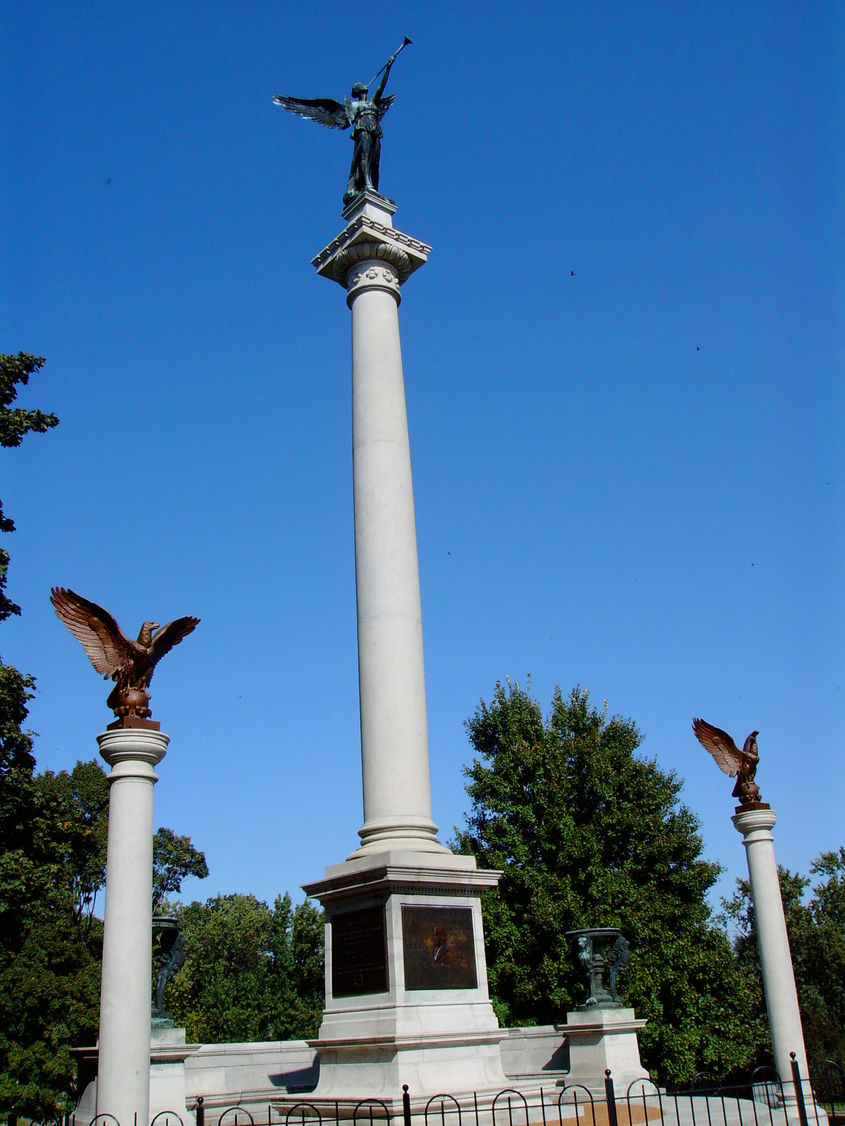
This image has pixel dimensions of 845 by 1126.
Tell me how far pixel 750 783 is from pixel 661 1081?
15913mm

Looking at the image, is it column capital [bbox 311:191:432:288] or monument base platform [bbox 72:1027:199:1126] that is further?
column capital [bbox 311:191:432:288]

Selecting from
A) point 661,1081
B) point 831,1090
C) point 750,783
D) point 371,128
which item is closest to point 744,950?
point 661,1081

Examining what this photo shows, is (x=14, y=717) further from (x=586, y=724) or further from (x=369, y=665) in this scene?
(x=586, y=724)

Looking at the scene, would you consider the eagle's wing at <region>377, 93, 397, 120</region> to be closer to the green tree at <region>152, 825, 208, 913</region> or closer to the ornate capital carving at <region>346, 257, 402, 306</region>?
the ornate capital carving at <region>346, 257, 402, 306</region>

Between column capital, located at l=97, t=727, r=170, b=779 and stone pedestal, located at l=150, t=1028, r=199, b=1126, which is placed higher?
column capital, located at l=97, t=727, r=170, b=779

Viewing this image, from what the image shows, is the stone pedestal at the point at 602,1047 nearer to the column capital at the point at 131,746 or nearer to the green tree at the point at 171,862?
the column capital at the point at 131,746

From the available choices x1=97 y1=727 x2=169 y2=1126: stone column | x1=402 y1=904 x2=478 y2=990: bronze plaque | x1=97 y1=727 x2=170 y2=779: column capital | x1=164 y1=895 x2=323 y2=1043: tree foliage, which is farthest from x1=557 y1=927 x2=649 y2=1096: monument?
x1=164 y1=895 x2=323 y2=1043: tree foliage

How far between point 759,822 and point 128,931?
44.9ft

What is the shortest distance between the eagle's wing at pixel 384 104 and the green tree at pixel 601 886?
69.2ft

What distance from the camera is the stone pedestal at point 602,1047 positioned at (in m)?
18.0

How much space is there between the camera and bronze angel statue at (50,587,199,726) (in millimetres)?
11930

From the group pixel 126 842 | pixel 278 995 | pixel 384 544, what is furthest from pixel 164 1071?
pixel 278 995

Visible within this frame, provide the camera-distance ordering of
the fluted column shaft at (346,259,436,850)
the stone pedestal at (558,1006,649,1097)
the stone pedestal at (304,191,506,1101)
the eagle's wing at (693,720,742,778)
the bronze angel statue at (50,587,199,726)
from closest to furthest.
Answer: the bronze angel statue at (50,587,199,726) < the stone pedestal at (304,191,506,1101) < the fluted column shaft at (346,259,436,850) < the stone pedestal at (558,1006,649,1097) < the eagle's wing at (693,720,742,778)

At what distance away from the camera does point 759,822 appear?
19875 millimetres
